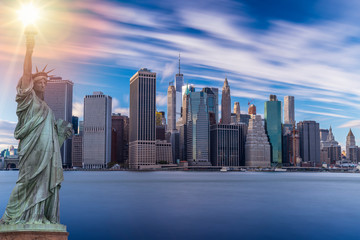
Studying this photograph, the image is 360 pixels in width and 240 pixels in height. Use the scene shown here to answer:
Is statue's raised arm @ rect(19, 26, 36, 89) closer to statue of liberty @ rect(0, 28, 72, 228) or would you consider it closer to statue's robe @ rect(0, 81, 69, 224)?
statue of liberty @ rect(0, 28, 72, 228)

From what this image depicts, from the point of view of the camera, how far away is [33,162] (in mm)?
19453

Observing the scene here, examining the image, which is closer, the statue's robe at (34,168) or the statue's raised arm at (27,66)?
the statue's robe at (34,168)

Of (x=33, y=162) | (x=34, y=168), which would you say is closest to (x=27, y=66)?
(x=33, y=162)

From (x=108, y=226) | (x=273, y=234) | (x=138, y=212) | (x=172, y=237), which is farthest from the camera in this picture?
(x=138, y=212)

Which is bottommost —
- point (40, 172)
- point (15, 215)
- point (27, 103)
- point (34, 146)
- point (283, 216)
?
point (283, 216)

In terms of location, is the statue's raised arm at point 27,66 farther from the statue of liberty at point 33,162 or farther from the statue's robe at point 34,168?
the statue's robe at point 34,168

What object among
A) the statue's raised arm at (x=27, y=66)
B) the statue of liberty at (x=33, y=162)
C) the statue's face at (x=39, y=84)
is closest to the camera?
the statue of liberty at (x=33, y=162)

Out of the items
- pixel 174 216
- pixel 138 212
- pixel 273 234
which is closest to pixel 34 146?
pixel 273 234

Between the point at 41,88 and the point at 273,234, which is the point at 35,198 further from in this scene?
the point at 273,234

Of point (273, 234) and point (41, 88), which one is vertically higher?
point (41, 88)

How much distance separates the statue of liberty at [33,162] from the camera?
19.2 meters

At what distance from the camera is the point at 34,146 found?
19.5 metres

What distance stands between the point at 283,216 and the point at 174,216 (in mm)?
15951

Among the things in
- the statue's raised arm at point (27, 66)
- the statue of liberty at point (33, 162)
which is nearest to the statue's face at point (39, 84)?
the statue of liberty at point (33, 162)
